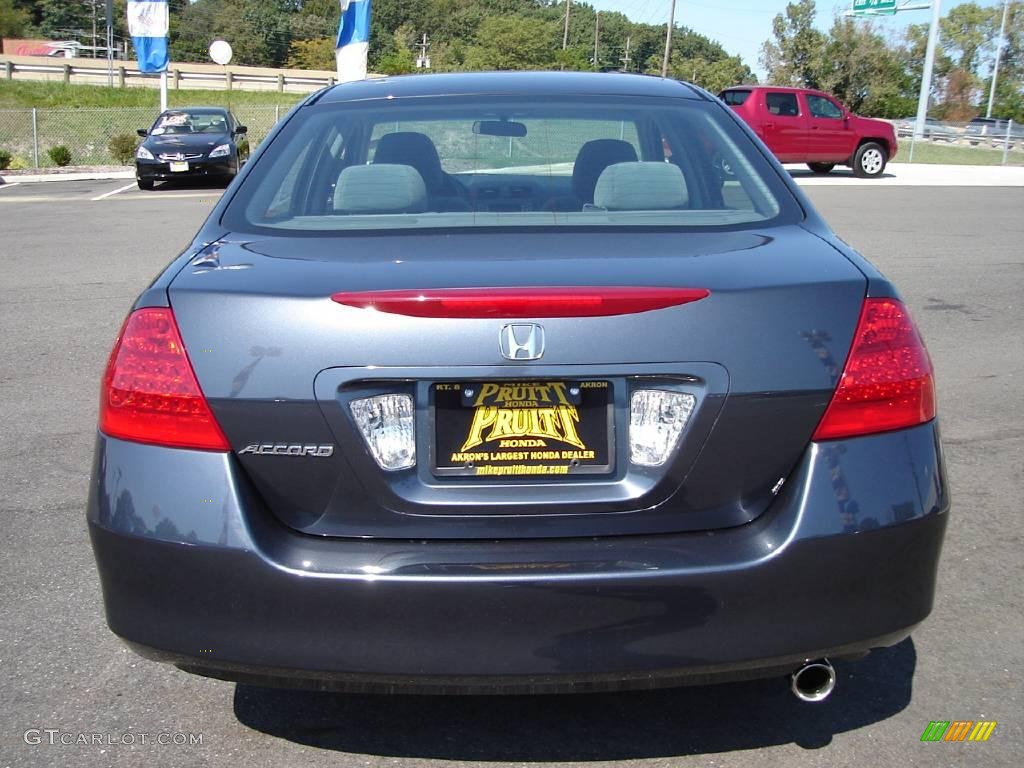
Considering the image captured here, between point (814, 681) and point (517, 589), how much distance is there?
765 millimetres

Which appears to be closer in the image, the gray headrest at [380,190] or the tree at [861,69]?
the gray headrest at [380,190]

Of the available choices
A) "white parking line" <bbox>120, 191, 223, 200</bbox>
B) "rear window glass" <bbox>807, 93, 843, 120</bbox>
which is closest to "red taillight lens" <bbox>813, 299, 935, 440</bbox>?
"white parking line" <bbox>120, 191, 223, 200</bbox>

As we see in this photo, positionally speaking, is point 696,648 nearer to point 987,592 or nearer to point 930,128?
point 987,592

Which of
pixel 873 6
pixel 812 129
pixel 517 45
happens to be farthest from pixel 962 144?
pixel 517 45

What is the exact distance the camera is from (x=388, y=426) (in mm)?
2268

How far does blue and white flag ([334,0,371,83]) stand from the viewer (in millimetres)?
20891

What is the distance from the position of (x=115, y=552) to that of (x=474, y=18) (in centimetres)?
11184

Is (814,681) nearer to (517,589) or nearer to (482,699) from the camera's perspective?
(517,589)

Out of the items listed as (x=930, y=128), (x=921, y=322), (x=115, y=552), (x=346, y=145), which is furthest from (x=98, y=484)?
(x=930, y=128)

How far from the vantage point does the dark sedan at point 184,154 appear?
1983 cm

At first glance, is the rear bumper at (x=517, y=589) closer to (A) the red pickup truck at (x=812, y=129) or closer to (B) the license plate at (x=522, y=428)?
(B) the license plate at (x=522, y=428)

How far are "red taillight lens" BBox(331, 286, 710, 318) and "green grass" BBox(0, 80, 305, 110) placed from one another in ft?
151

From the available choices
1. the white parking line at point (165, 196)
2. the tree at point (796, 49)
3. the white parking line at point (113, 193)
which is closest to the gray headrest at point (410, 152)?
the white parking line at point (165, 196)

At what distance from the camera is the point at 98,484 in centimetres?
240
